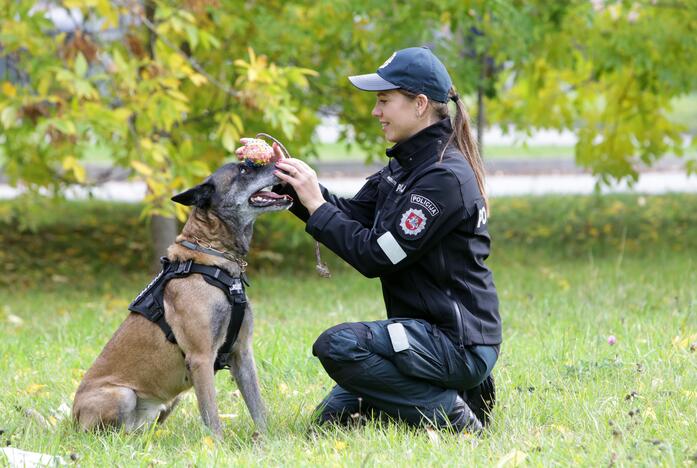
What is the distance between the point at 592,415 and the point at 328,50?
211 inches

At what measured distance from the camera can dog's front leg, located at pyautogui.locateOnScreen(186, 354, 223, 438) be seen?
4.05m

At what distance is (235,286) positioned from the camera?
13.7 ft

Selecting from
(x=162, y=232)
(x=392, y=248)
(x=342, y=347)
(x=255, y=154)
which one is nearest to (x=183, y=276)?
(x=255, y=154)

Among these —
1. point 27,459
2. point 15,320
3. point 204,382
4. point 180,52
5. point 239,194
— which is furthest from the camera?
point 180,52

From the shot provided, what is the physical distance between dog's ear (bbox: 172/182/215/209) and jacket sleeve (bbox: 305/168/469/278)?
21.4 inches

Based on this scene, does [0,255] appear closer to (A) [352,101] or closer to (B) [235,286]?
(A) [352,101]

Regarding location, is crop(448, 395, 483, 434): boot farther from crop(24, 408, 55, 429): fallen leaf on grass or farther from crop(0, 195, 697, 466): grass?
crop(24, 408, 55, 429): fallen leaf on grass

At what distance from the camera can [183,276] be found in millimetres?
4188

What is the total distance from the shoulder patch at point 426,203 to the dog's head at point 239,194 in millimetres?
636

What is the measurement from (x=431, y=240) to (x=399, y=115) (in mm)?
642

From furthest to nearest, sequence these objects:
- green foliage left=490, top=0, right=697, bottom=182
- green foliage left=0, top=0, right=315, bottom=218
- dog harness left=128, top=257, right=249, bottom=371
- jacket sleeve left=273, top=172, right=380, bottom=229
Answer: green foliage left=490, top=0, right=697, bottom=182
green foliage left=0, top=0, right=315, bottom=218
jacket sleeve left=273, top=172, right=380, bottom=229
dog harness left=128, top=257, right=249, bottom=371

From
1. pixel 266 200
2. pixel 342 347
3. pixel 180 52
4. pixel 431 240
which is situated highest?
pixel 180 52

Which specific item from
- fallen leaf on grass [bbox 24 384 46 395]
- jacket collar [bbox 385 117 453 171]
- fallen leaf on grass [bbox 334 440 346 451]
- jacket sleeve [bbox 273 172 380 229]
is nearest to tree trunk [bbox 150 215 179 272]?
fallen leaf on grass [bbox 24 384 46 395]

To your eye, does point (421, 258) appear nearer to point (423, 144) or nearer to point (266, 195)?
point (423, 144)
